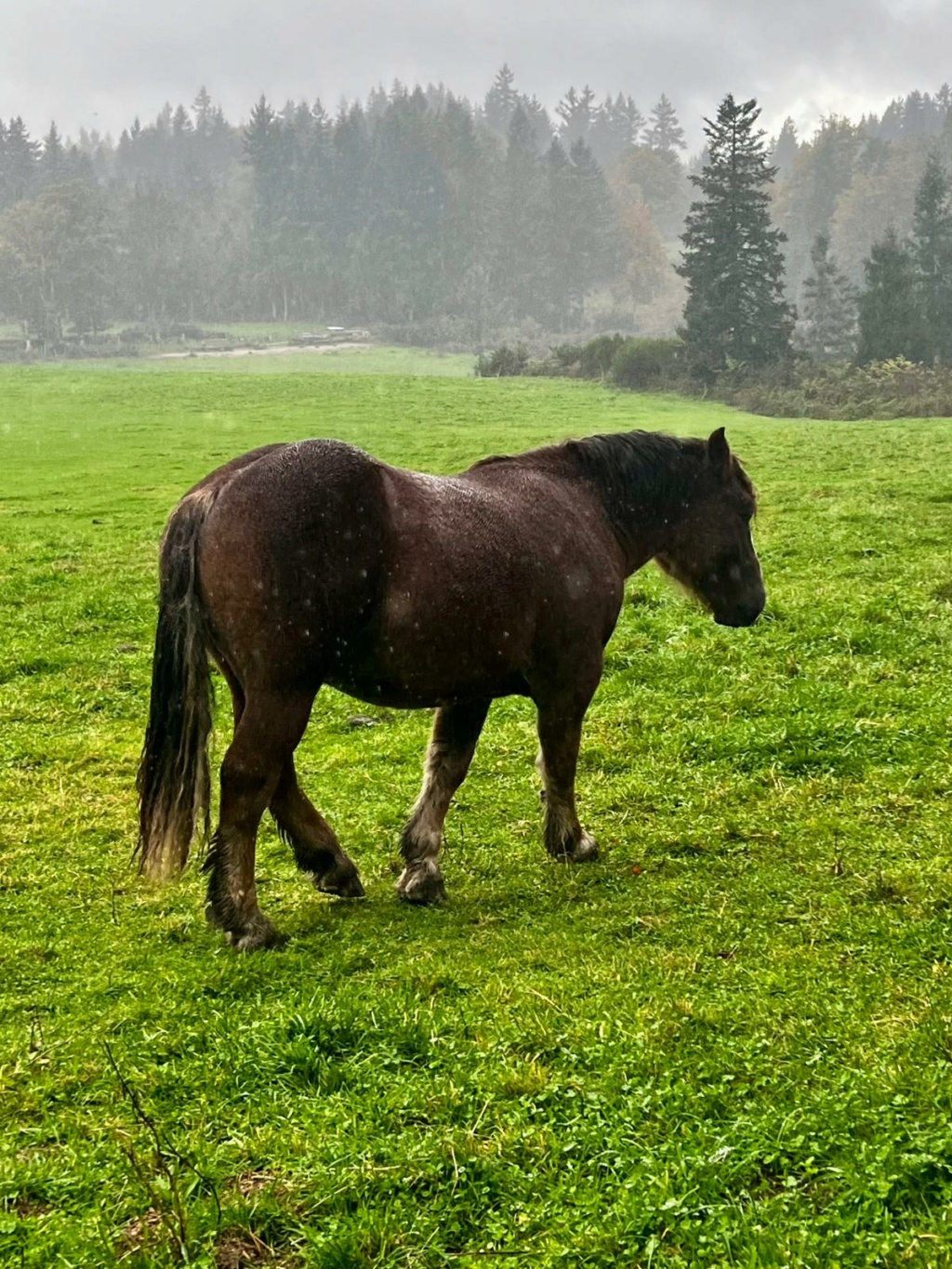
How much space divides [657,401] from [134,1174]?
4296 cm

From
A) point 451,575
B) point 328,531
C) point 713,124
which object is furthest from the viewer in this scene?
point 713,124

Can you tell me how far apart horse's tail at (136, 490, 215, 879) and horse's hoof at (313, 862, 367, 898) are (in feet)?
2.50

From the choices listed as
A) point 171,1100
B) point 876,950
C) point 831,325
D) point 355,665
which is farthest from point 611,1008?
point 831,325

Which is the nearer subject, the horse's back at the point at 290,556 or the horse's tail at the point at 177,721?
the horse's back at the point at 290,556

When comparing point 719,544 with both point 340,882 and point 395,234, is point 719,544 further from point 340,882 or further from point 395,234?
point 395,234

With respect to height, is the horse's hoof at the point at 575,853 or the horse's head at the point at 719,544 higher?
the horse's head at the point at 719,544

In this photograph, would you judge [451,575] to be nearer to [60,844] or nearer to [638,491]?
[638,491]

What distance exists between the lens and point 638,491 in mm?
7008

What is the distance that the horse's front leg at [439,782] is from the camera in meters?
5.97

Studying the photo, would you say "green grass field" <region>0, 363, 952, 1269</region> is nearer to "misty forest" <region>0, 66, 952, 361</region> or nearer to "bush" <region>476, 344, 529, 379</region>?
"bush" <region>476, 344, 529, 379</region>

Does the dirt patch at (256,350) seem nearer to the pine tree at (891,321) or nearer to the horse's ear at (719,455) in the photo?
the pine tree at (891,321)

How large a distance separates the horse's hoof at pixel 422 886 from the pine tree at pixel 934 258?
5501cm

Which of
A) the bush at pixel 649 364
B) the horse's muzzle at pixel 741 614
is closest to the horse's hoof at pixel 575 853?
the horse's muzzle at pixel 741 614

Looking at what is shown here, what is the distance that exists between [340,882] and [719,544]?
3.61 meters
